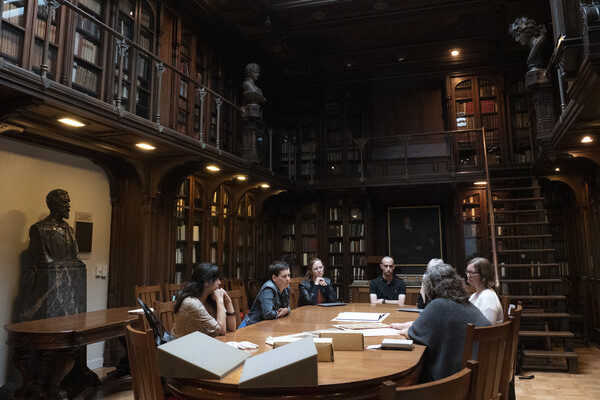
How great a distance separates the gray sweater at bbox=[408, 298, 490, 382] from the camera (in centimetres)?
220

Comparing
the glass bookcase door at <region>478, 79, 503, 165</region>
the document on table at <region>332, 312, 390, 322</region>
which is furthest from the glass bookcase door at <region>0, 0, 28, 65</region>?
the glass bookcase door at <region>478, 79, 503, 165</region>

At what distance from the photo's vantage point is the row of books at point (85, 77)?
487 cm

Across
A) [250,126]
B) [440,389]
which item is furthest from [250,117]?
[440,389]

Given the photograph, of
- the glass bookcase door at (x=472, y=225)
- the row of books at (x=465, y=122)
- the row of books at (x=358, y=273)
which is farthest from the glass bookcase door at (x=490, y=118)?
the row of books at (x=358, y=273)

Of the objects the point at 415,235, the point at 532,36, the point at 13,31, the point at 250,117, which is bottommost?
the point at 415,235

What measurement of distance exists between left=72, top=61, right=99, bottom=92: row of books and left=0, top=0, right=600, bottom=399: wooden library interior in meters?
0.02

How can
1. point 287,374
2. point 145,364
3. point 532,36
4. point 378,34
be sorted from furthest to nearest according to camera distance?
1. point 378,34
2. point 532,36
3. point 145,364
4. point 287,374

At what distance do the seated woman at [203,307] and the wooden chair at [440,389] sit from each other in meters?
1.73

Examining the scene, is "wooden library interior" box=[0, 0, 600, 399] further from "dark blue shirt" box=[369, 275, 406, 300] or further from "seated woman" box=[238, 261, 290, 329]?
"dark blue shirt" box=[369, 275, 406, 300]

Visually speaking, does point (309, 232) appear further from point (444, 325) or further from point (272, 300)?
point (444, 325)

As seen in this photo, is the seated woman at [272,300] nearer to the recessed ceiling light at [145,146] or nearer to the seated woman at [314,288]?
the seated woman at [314,288]

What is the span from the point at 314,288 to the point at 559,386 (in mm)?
2691

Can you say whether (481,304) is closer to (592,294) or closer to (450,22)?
(592,294)

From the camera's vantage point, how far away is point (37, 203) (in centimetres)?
454
